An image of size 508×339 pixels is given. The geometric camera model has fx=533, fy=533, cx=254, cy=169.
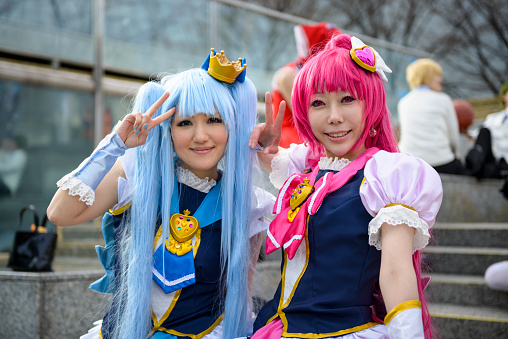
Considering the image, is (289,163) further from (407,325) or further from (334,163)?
(407,325)

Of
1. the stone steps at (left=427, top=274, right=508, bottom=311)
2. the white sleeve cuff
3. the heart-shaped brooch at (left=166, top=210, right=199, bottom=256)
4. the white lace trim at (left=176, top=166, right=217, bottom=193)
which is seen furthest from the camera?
the stone steps at (left=427, top=274, right=508, bottom=311)

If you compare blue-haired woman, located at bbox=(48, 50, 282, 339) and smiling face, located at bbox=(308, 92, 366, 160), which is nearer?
smiling face, located at bbox=(308, 92, 366, 160)

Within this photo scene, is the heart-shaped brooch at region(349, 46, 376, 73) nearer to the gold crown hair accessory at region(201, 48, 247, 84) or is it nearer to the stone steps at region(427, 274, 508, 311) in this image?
the gold crown hair accessory at region(201, 48, 247, 84)

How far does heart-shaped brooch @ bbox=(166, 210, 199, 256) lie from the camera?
1.86 meters

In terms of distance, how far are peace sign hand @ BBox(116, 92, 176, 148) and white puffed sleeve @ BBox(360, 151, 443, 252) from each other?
0.74 meters

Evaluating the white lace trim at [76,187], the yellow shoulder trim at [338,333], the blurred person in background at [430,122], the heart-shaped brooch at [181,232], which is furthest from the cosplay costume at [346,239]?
the blurred person in background at [430,122]

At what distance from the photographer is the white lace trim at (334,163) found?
175 centimetres

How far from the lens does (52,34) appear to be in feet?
18.9

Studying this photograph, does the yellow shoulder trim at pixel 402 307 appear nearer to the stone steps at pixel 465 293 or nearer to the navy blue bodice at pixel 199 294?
the navy blue bodice at pixel 199 294

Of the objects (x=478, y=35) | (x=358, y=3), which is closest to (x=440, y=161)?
(x=478, y=35)

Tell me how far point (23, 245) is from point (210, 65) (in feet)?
6.44

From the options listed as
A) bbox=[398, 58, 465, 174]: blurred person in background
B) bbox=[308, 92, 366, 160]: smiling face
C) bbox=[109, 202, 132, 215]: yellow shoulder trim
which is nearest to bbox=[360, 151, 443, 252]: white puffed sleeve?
bbox=[308, 92, 366, 160]: smiling face

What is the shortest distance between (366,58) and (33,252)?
2.42 m

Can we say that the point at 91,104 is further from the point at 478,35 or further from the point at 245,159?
the point at 478,35
